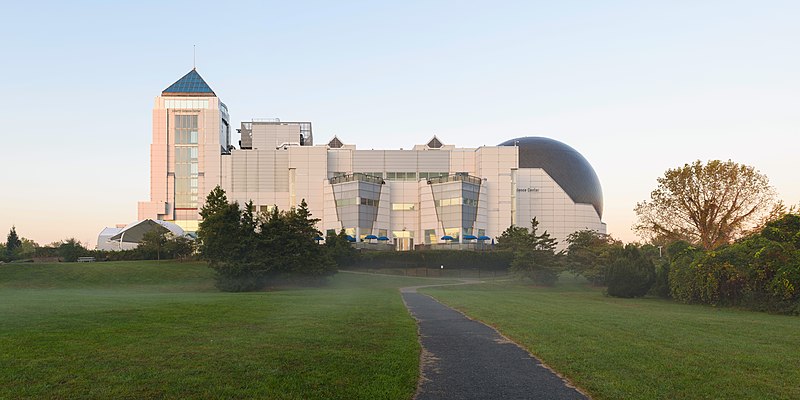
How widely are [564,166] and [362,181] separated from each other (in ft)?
179

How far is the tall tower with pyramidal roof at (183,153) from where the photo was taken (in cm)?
13888

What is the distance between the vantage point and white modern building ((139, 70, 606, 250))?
126 metres

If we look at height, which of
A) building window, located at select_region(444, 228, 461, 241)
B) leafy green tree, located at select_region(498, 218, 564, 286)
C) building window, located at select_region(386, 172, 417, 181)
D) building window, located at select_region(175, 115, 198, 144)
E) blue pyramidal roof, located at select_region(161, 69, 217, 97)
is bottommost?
leafy green tree, located at select_region(498, 218, 564, 286)

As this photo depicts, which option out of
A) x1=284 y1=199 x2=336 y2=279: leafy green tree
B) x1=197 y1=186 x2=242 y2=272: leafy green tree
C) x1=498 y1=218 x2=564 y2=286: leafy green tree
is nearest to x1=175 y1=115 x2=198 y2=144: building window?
x1=284 y1=199 x2=336 y2=279: leafy green tree

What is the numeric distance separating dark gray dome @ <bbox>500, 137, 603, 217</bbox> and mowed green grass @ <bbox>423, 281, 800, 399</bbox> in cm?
12266

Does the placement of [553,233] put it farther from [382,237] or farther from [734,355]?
[734,355]

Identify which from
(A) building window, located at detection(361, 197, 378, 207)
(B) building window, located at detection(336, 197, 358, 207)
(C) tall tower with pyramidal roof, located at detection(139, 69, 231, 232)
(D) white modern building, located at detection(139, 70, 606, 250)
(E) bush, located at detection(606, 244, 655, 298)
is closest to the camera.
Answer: (E) bush, located at detection(606, 244, 655, 298)

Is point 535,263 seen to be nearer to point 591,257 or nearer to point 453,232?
point 591,257

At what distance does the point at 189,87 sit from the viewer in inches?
5679

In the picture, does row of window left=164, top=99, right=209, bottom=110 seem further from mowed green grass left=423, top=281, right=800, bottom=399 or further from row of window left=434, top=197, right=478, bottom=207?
mowed green grass left=423, top=281, right=800, bottom=399

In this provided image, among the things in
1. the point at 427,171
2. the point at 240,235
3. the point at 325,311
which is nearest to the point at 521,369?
the point at 325,311

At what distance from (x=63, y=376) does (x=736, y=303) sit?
37.2 meters

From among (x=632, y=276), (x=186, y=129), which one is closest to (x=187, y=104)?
(x=186, y=129)

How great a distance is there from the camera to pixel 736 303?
36.1 m
